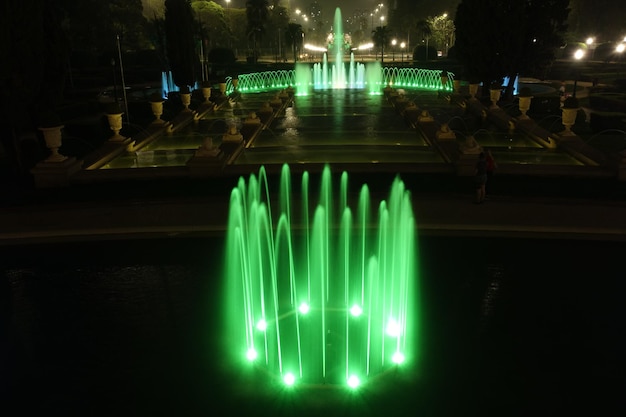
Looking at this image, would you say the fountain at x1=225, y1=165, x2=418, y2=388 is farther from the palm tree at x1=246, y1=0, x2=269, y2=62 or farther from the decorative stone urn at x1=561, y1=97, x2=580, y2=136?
the palm tree at x1=246, y1=0, x2=269, y2=62

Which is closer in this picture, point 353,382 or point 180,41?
Answer: point 353,382

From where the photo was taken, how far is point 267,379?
658 centimetres

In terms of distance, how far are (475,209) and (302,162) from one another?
19.9ft

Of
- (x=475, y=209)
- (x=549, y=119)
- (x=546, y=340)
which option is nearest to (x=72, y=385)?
(x=546, y=340)

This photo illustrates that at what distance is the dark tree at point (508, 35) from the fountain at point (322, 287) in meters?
18.9

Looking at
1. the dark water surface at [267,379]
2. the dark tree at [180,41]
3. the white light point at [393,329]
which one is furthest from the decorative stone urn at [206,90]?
the white light point at [393,329]

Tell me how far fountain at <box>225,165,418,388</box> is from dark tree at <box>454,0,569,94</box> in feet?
62.1

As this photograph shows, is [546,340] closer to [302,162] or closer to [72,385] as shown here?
[72,385]

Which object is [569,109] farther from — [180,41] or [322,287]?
[180,41]

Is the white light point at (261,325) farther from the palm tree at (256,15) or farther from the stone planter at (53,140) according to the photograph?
the palm tree at (256,15)

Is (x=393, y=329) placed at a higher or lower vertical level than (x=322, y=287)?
lower

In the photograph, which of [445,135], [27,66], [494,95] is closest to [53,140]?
[27,66]

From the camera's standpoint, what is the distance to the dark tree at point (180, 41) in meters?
31.8

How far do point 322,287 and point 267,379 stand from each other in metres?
2.56
